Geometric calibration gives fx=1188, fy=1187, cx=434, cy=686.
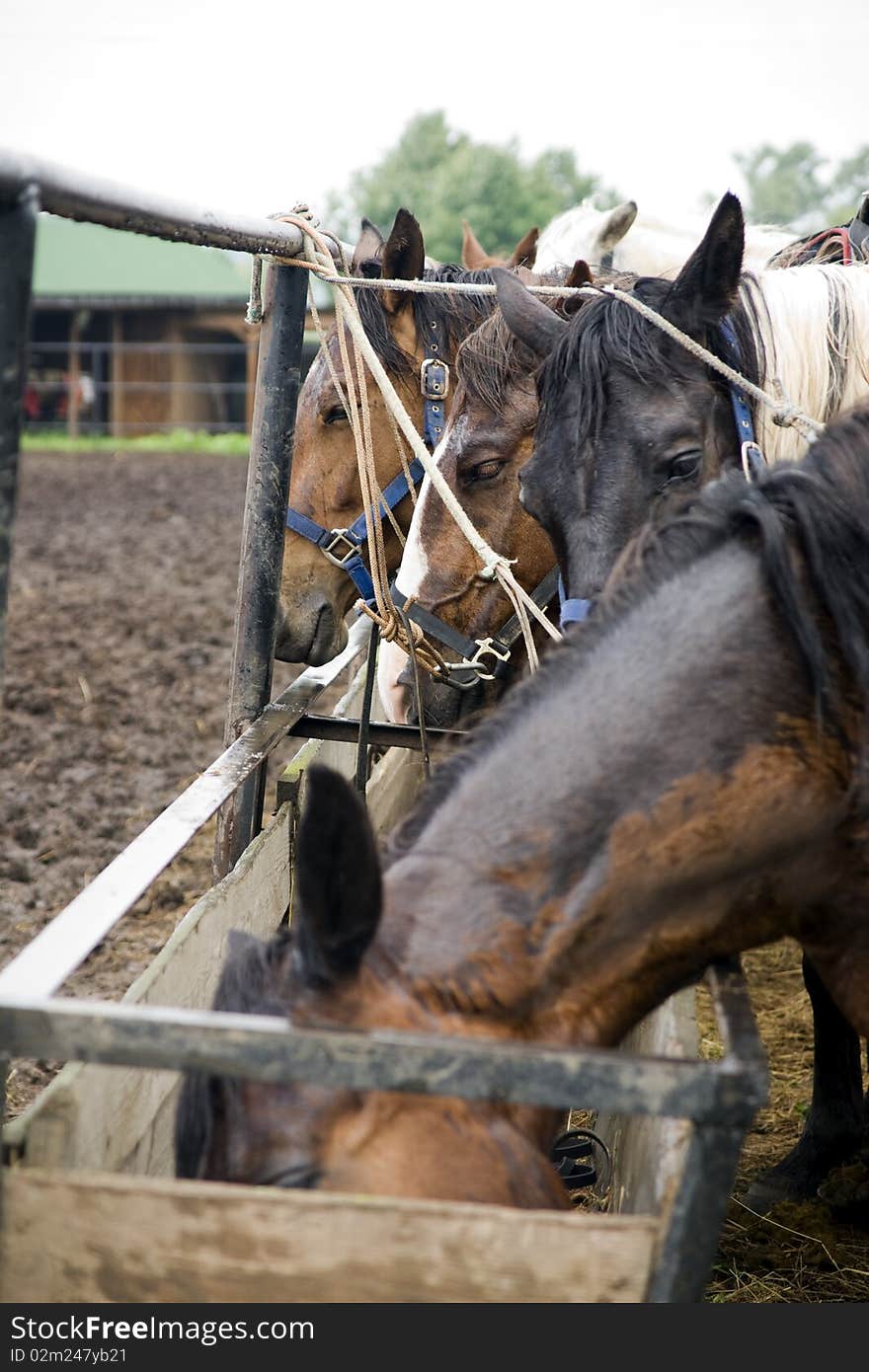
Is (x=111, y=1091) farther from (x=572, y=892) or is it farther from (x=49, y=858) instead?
(x=49, y=858)

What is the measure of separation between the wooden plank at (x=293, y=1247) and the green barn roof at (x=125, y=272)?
101 ft

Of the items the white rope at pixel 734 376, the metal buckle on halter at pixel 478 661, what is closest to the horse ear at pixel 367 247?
the metal buckle on halter at pixel 478 661

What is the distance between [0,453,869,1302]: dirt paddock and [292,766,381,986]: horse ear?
1.64m

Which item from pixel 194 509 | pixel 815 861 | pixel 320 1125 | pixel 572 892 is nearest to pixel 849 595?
pixel 815 861

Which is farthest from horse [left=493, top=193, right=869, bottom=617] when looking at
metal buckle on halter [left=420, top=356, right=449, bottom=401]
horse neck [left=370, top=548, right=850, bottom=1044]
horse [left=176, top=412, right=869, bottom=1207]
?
metal buckle on halter [left=420, top=356, right=449, bottom=401]

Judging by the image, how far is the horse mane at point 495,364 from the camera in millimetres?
3230

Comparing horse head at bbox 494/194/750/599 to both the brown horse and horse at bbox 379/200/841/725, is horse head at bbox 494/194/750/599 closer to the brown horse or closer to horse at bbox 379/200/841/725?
horse at bbox 379/200/841/725

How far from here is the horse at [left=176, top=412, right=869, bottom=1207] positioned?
136 cm

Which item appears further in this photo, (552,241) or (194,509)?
(194,509)

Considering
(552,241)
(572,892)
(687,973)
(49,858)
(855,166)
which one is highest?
(855,166)

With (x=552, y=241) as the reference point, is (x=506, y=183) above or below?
above

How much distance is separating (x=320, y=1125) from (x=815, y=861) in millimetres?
741

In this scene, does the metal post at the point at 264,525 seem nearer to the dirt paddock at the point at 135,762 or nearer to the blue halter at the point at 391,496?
the blue halter at the point at 391,496

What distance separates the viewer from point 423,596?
333 centimetres
